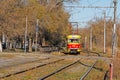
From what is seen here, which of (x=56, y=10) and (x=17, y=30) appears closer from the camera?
(x=17, y=30)

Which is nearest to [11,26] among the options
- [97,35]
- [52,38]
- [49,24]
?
[49,24]

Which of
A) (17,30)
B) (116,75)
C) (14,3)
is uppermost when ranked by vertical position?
(14,3)

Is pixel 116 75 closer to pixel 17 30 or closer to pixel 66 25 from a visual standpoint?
pixel 17 30

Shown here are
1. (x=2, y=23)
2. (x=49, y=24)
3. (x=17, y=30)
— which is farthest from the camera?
(x=49, y=24)

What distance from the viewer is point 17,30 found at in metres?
65.8

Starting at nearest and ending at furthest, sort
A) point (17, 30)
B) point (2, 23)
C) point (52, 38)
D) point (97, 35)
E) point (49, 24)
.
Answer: point (2, 23)
point (17, 30)
point (49, 24)
point (52, 38)
point (97, 35)

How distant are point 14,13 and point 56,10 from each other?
13316 millimetres

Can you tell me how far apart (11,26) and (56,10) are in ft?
46.8

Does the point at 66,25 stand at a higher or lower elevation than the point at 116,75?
higher

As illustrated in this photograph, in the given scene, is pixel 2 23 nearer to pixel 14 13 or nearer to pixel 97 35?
pixel 14 13

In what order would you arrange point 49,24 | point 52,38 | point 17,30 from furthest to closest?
point 52,38 < point 49,24 < point 17,30

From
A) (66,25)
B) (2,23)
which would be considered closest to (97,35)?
(66,25)

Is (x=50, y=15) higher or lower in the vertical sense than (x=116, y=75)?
higher

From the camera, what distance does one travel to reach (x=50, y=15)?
72938 mm
